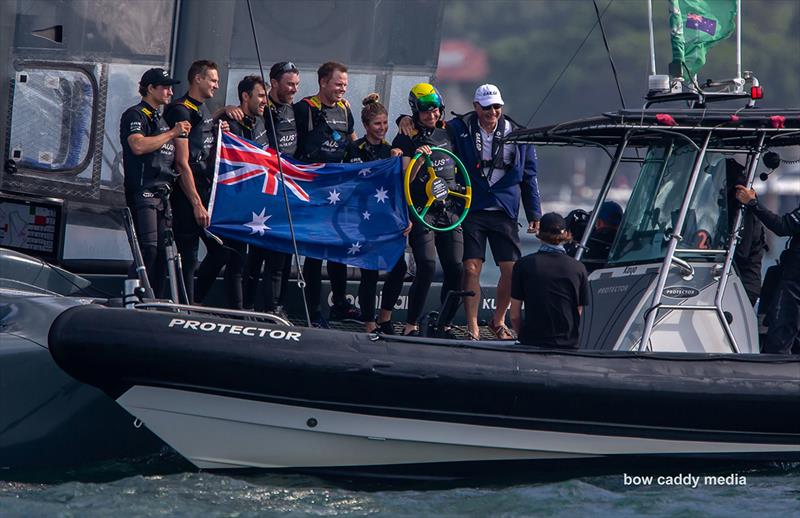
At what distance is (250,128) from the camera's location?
365 inches

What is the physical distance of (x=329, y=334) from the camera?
7.91 meters

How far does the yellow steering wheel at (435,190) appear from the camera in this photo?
9.34 meters

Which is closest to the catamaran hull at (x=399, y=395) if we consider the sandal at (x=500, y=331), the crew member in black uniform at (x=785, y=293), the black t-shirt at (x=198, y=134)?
the crew member in black uniform at (x=785, y=293)

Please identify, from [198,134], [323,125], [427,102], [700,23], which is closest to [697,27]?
[700,23]

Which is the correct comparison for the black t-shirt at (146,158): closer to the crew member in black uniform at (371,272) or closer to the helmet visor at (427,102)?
the crew member in black uniform at (371,272)

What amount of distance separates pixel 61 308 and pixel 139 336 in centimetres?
79

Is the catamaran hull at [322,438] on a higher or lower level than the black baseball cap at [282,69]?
lower

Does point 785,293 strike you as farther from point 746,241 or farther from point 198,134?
point 198,134

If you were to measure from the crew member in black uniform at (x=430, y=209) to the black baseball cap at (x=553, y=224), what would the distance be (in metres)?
1.40

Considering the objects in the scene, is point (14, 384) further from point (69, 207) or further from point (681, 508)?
point (681, 508)

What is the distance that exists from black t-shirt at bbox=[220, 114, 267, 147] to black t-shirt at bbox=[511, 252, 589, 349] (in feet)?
6.95

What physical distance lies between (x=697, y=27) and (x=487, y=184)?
5.86ft

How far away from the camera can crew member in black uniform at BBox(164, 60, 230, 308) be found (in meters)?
8.94

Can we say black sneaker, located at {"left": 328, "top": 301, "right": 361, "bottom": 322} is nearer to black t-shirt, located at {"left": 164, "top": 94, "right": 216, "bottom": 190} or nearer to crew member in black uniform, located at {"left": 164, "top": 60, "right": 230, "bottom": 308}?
crew member in black uniform, located at {"left": 164, "top": 60, "right": 230, "bottom": 308}
